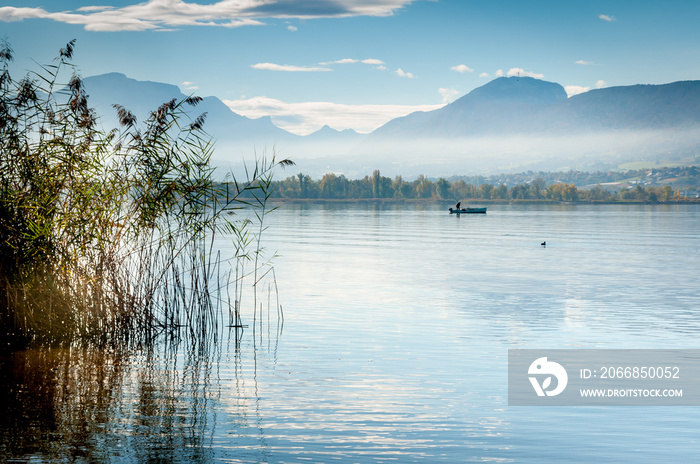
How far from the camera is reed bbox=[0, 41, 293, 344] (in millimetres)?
17188

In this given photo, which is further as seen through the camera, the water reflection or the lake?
the lake

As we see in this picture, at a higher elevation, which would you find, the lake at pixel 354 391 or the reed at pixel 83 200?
the reed at pixel 83 200

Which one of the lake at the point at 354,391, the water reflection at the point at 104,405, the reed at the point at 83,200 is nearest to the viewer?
the water reflection at the point at 104,405

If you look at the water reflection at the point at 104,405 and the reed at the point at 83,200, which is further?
the reed at the point at 83,200

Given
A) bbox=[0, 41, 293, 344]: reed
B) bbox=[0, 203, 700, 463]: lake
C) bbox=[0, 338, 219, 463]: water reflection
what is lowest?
bbox=[0, 203, 700, 463]: lake

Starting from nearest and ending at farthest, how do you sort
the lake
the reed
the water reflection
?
1. the water reflection
2. the lake
3. the reed

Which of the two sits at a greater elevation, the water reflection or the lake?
the water reflection

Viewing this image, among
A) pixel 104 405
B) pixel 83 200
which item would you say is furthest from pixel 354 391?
pixel 83 200

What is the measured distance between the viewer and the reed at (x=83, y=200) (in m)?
17.2

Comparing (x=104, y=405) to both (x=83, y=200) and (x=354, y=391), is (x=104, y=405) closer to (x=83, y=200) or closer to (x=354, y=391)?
(x=354, y=391)

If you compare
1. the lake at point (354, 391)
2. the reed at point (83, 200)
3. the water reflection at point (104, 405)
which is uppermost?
the reed at point (83, 200)

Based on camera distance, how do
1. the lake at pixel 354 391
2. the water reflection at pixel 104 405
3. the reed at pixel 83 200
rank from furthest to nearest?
the reed at pixel 83 200 < the lake at pixel 354 391 < the water reflection at pixel 104 405

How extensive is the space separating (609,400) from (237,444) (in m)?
7.97

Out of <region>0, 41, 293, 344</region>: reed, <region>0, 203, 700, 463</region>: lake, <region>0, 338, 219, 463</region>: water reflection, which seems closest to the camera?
<region>0, 338, 219, 463</region>: water reflection
